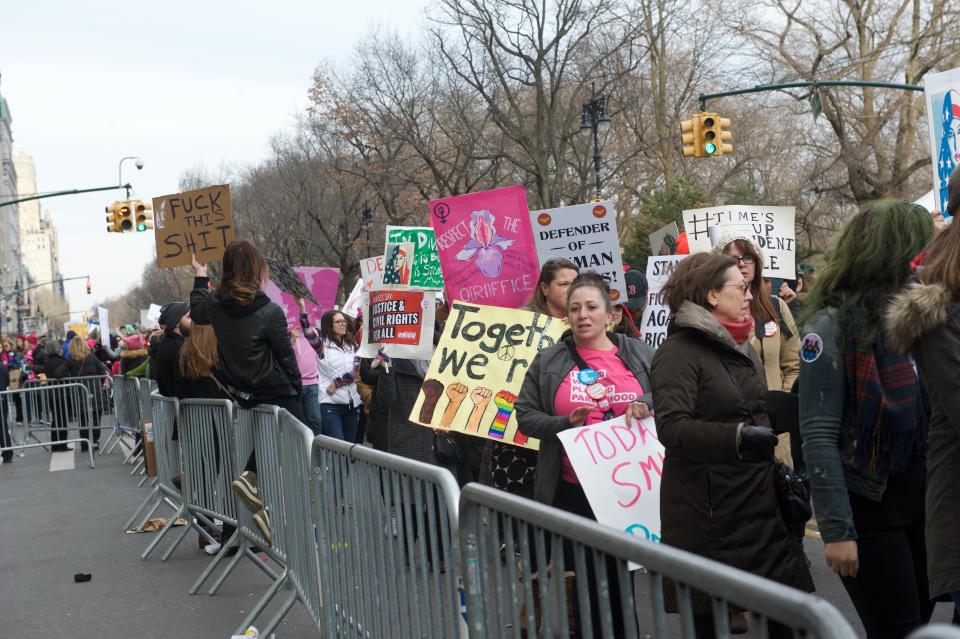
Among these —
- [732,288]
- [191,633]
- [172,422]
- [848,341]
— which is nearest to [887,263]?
[848,341]

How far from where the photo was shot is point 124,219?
33250 millimetres

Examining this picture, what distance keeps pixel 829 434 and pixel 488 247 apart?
400cm

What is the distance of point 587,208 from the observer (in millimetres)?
7492

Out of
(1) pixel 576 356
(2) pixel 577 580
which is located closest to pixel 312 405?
(1) pixel 576 356

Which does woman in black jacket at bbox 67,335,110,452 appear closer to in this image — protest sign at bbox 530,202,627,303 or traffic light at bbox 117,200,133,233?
protest sign at bbox 530,202,627,303

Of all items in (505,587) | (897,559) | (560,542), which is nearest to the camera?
(560,542)

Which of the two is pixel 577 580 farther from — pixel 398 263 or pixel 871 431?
pixel 398 263

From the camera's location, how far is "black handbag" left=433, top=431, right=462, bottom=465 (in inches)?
267

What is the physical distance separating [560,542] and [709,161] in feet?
158

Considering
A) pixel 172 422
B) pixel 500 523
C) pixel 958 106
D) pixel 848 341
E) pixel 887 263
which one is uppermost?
pixel 958 106

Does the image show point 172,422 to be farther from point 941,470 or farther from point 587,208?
point 941,470

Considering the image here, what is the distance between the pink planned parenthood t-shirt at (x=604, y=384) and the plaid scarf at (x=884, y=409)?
1494 mm

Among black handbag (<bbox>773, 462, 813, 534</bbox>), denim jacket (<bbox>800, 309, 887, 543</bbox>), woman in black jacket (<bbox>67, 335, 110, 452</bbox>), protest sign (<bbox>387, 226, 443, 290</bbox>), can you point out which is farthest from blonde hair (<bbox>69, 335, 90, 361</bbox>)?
denim jacket (<bbox>800, 309, 887, 543</bbox>)

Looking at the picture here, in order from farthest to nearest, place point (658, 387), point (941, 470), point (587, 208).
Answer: point (587, 208) < point (658, 387) < point (941, 470)
